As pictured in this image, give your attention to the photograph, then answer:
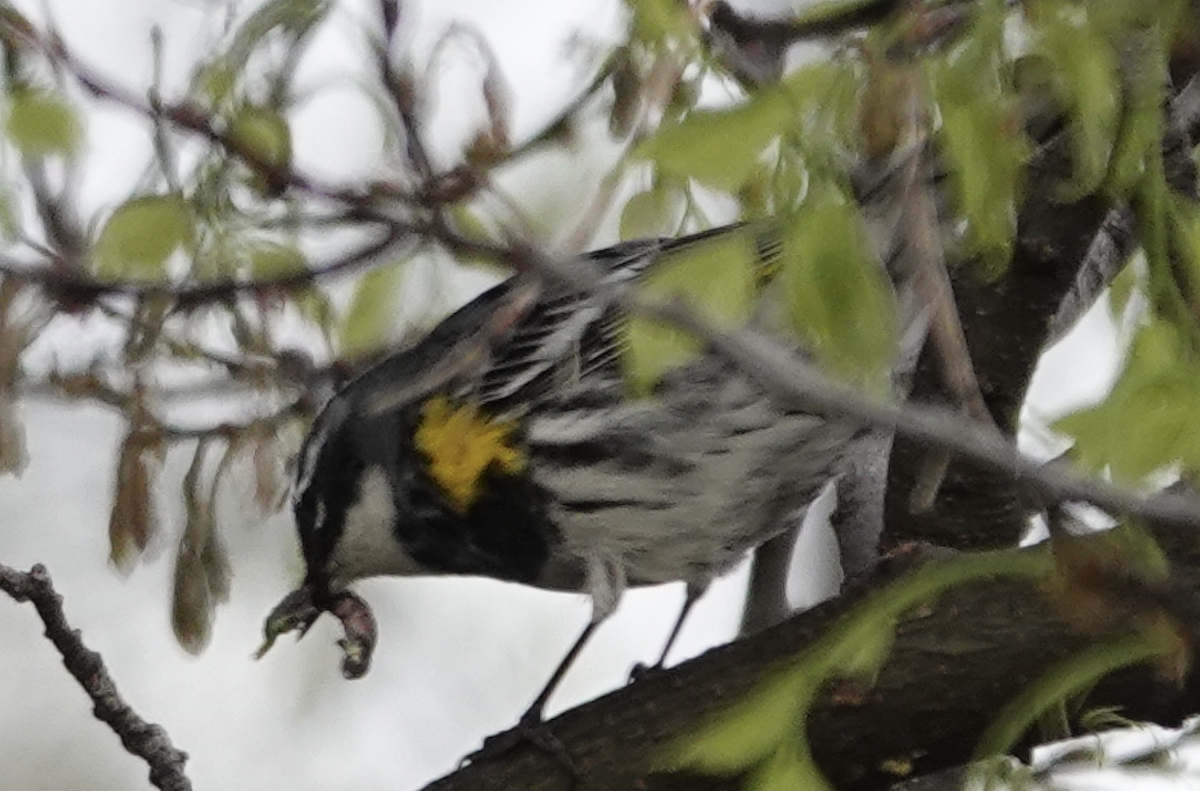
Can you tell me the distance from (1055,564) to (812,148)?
0.49 feet

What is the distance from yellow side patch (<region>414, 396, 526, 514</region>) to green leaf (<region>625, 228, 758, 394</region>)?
596 millimetres

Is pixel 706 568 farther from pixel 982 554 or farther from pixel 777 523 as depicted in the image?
pixel 982 554

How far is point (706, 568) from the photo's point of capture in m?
1.21

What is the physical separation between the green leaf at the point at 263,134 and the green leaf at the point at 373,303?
0.22 ft

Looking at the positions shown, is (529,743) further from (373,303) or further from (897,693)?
(373,303)

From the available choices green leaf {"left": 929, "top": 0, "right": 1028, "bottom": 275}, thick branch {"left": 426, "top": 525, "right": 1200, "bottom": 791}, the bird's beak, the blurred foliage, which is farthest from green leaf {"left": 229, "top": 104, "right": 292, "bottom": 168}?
the bird's beak

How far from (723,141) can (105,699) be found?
57 cm

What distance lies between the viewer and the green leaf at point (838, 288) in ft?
1.58

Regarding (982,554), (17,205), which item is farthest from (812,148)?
(17,205)

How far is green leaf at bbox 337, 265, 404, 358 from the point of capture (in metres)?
0.74

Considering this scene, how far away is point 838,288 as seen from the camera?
48 centimetres

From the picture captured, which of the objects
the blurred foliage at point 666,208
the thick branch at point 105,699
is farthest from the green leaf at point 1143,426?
the thick branch at point 105,699

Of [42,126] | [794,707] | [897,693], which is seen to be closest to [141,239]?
[42,126]

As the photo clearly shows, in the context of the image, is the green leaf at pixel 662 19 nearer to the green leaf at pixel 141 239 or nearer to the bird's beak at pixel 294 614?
the green leaf at pixel 141 239
